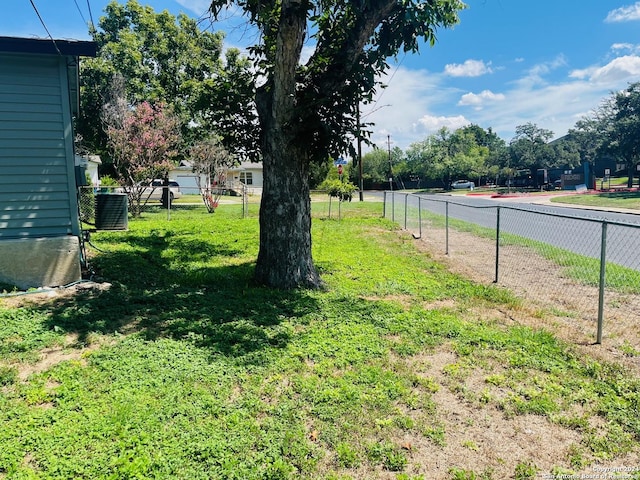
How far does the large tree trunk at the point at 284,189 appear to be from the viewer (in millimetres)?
6008

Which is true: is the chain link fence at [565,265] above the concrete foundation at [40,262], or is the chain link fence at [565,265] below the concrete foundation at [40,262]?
below

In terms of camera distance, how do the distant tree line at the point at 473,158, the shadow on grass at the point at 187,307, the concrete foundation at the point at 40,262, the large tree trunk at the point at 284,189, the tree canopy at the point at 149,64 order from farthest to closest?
the distant tree line at the point at 473,158 → the tree canopy at the point at 149,64 → the large tree trunk at the point at 284,189 → the concrete foundation at the point at 40,262 → the shadow on grass at the point at 187,307

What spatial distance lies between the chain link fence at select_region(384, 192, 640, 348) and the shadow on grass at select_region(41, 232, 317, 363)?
3311mm

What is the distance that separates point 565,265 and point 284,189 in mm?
5635

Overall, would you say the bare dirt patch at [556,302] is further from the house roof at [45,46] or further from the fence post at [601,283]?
the house roof at [45,46]

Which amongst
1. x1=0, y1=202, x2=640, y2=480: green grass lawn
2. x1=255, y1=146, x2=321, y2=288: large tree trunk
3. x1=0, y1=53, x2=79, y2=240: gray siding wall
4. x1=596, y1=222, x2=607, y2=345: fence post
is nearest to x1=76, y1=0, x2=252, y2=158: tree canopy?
x1=0, y1=53, x2=79, y2=240: gray siding wall

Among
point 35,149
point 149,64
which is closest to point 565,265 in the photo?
point 35,149

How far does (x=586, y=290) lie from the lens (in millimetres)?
6527

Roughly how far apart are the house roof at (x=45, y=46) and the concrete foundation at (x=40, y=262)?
2.52 m

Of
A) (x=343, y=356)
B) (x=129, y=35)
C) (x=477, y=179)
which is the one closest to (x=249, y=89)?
(x=343, y=356)

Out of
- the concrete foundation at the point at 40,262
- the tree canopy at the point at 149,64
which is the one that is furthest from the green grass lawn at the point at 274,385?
the tree canopy at the point at 149,64

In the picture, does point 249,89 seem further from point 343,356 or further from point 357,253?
point 343,356

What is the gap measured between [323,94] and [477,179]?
213 feet

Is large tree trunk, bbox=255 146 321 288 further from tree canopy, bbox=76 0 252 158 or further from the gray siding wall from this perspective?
tree canopy, bbox=76 0 252 158
